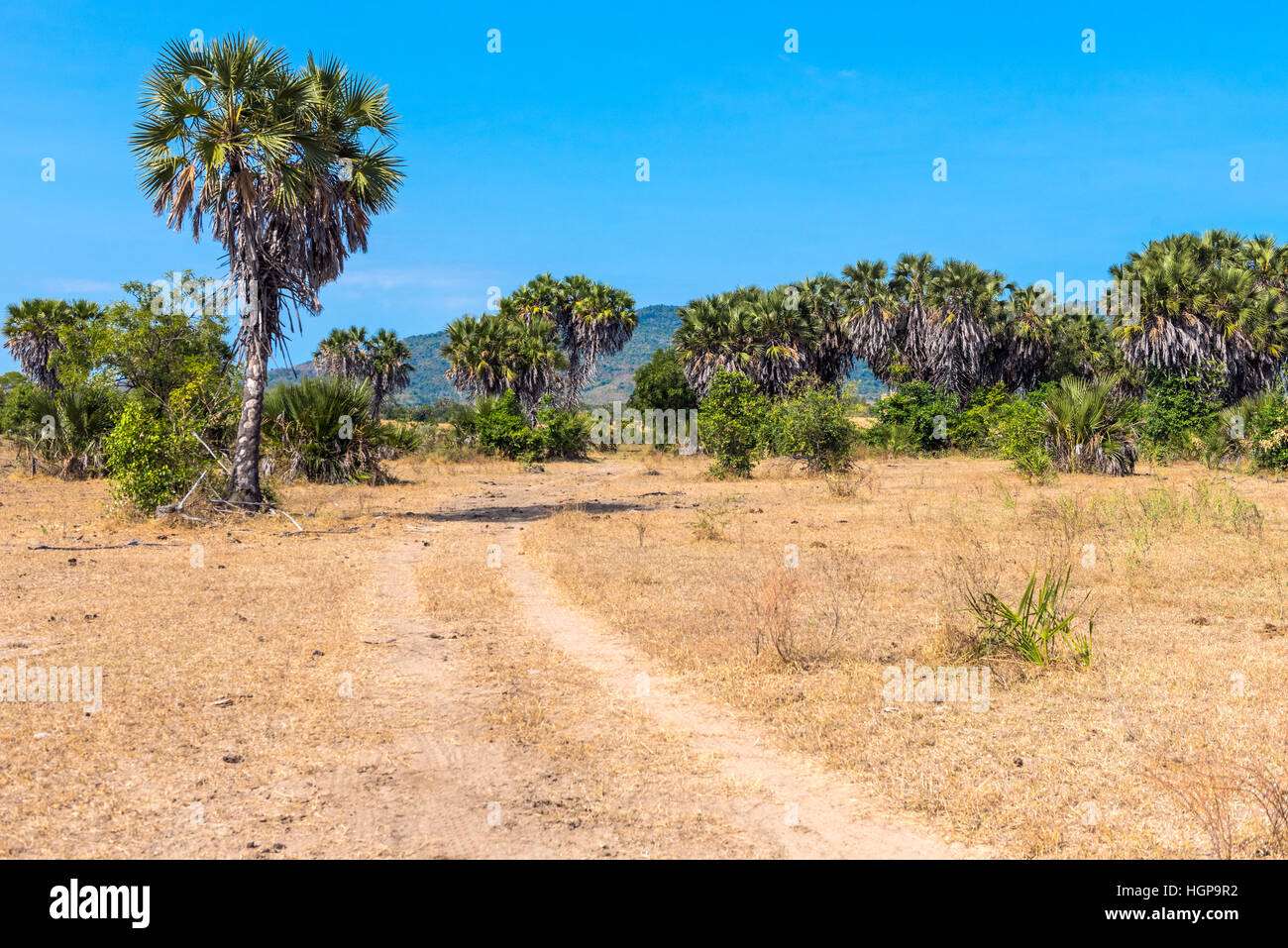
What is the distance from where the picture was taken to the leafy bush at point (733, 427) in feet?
98.1

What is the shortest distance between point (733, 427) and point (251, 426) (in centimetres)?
1621

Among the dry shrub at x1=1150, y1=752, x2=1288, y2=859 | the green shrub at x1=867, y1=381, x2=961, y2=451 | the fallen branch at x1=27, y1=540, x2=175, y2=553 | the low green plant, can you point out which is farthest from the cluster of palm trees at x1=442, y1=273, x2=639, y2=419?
the dry shrub at x1=1150, y1=752, x2=1288, y2=859

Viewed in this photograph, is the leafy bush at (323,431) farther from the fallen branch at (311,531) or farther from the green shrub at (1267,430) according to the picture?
the green shrub at (1267,430)

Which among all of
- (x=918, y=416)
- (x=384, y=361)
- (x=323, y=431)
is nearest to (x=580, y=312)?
(x=384, y=361)

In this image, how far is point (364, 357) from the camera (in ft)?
204

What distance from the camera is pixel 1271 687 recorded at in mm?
6602

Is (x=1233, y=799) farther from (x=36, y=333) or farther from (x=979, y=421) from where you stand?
(x=36, y=333)

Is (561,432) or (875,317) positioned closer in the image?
(561,432)

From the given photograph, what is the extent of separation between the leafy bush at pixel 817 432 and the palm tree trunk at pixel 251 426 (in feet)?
54.7

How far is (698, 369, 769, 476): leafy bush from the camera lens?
29.9 metres

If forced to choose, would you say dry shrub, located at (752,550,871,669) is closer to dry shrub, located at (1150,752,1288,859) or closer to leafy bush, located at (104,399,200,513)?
dry shrub, located at (1150,752,1288,859)

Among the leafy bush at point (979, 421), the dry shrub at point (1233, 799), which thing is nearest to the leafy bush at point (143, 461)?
the dry shrub at point (1233, 799)
